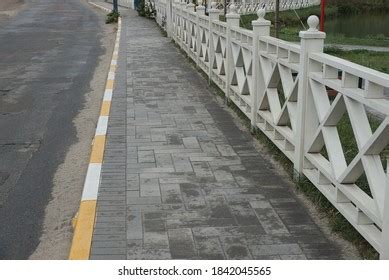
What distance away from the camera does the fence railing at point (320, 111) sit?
380 centimetres

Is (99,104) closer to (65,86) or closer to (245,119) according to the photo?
(65,86)

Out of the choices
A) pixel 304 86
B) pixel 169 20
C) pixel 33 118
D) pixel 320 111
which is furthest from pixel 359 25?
pixel 320 111

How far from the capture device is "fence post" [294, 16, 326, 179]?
5.00m

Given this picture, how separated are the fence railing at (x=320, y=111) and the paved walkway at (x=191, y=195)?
1.05ft

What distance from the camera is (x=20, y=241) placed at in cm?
444

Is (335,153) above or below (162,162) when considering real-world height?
above

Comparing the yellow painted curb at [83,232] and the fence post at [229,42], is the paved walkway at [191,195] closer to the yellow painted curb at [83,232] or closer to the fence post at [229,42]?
the yellow painted curb at [83,232]

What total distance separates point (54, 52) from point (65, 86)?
19.2ft

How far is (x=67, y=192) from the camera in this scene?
5.51 metres

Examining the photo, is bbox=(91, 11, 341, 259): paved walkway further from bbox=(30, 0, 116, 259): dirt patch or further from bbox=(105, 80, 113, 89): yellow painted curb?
bbox=(105, 80, 113, 89): yellow painted curb

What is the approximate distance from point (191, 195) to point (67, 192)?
126 centimetres

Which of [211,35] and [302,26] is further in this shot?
[302,26]

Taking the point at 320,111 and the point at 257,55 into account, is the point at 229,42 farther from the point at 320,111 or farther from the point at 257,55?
the point at 320,111

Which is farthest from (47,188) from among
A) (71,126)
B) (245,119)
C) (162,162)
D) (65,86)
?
(65,86)
